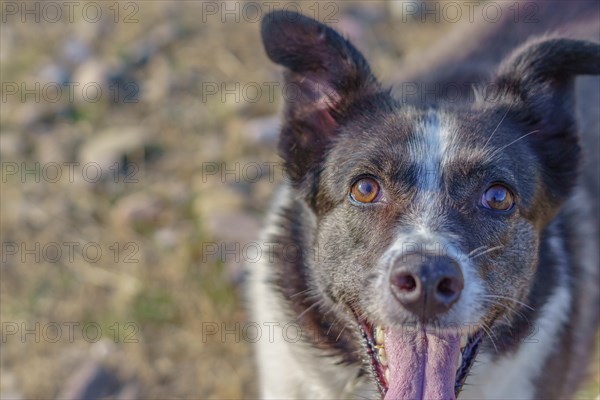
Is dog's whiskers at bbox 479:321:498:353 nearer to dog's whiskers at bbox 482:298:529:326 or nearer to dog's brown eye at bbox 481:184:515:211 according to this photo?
dog's whiskers at bbox 482:298:529:326

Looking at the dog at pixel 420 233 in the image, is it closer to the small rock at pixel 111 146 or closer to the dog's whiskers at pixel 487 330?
the dog's whiskers at pixel 487 330

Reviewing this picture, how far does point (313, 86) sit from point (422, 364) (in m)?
1.18

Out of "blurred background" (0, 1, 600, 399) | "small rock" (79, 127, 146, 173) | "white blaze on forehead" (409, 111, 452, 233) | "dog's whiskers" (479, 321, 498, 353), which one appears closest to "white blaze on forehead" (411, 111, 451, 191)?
"white blaze on forehead" (409, 111, 452, 233)

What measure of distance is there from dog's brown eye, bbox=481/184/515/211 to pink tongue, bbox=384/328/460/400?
1.53 ft

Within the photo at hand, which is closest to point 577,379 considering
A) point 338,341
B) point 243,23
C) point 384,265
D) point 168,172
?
point 338,341

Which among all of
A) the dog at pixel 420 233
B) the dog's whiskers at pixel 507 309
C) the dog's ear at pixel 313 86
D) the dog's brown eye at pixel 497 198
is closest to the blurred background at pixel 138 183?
the dog at pixel 420 233

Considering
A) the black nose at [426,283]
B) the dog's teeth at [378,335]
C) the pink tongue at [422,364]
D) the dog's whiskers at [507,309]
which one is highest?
the black nose at [426,283]

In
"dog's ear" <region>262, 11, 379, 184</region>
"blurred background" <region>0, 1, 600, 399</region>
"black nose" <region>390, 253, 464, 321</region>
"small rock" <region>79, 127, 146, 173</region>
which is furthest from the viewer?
"small rock" <region>79, 127, 146, 173</region>

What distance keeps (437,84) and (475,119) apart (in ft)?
4.10

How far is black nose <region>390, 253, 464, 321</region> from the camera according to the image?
247 centimetres

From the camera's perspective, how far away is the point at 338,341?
315 cm

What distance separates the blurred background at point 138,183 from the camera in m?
4.12

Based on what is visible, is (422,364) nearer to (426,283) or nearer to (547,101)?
(426,283)

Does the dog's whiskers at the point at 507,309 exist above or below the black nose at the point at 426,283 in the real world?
below
